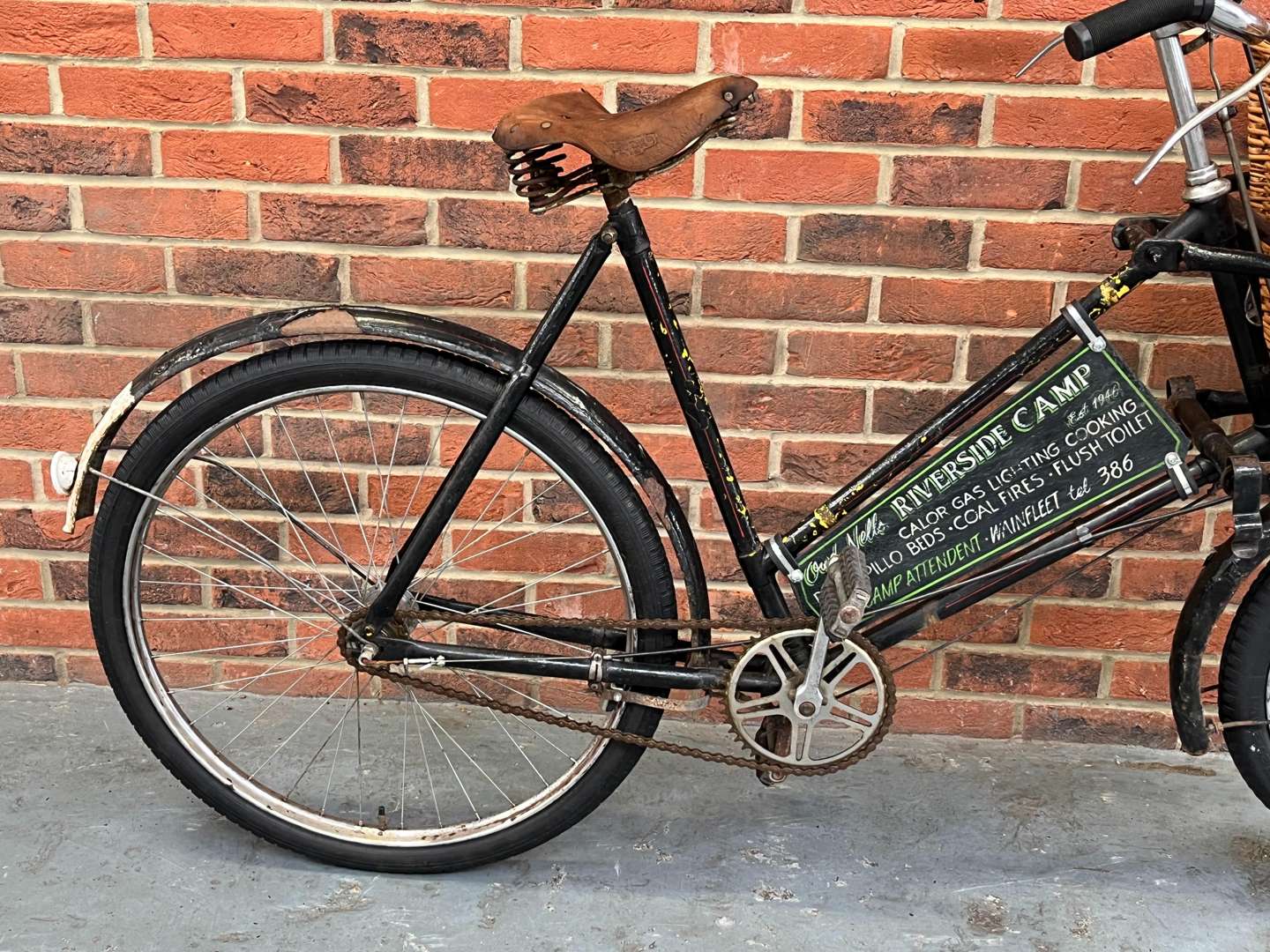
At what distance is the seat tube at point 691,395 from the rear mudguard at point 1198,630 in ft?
2.15

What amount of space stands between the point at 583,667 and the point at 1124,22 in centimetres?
124

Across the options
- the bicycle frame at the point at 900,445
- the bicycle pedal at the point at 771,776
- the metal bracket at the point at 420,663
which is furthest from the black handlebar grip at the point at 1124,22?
the metal bracket at the point at 420,663

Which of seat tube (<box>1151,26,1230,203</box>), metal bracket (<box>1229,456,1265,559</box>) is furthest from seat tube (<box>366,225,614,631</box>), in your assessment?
metal bracket (<box>1229,456,1265,559</box>)

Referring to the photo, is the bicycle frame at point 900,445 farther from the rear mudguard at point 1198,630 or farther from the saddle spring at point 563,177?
the rear mudguard at point 1198,630

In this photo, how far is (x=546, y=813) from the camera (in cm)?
207

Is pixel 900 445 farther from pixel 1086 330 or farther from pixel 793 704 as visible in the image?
pixel 793 704

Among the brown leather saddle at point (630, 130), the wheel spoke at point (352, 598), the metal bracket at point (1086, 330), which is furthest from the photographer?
the wheel spoke at point (352, 598)

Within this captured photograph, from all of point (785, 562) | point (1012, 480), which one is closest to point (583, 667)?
point (785, 562)

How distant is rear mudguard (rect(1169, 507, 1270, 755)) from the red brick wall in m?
0.42

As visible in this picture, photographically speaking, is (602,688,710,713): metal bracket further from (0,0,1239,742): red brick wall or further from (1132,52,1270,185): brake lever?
(1132,52,1270,185): brake lever

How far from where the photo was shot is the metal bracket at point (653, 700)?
77.4 inches

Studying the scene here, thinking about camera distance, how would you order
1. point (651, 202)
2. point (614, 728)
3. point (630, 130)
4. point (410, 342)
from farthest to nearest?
point (651, 202) → point (614, 728) → point (410, 342) → point (630, 130)

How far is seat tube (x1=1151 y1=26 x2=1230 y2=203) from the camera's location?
1.70m

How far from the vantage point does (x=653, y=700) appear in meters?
1.97
